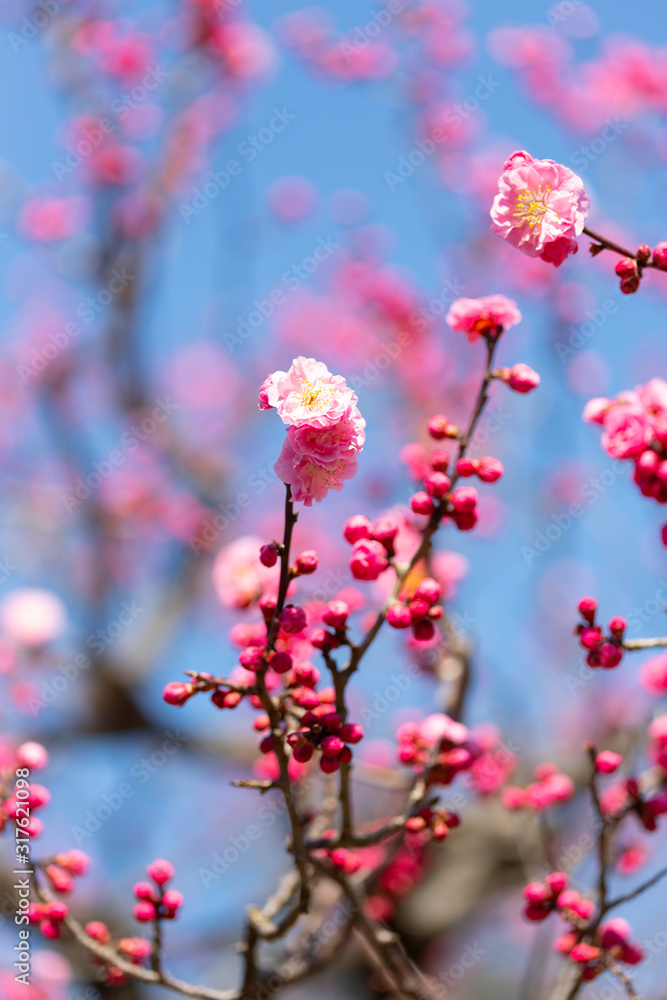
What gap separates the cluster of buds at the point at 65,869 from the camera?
185 cm

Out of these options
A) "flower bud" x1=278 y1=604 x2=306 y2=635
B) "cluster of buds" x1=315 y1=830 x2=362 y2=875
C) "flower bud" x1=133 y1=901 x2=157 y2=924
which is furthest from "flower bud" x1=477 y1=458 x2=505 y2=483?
"flower bud" x1=133 y1=901 x2=157 y2=924

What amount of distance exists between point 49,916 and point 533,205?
191 cm

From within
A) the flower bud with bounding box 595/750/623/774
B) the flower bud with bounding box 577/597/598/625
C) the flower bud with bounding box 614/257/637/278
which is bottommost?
the flower bud with bounding box 595/750/623/774

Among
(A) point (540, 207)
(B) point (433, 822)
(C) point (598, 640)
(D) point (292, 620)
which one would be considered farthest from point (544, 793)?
(A) point (540, 207)

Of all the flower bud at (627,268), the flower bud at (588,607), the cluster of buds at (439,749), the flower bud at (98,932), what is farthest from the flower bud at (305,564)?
the flower bud at (98,932)

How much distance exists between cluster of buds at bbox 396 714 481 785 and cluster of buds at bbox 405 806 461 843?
5.7 inches

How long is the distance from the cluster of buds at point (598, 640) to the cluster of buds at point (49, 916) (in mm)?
1298

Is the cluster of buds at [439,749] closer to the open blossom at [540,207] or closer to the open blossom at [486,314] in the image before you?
the open blossom at [486,314]

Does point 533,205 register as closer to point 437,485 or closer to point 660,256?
point 660,256

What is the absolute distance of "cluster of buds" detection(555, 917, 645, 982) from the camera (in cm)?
173

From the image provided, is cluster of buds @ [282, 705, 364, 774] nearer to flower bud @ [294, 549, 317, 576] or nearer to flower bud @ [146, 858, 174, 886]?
flower bud @ [294, 549, 317, 576]

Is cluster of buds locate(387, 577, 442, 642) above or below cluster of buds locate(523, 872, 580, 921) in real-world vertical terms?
above

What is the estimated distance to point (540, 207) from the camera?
62.7 inches

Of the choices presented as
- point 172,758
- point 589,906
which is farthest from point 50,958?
point 589,906
